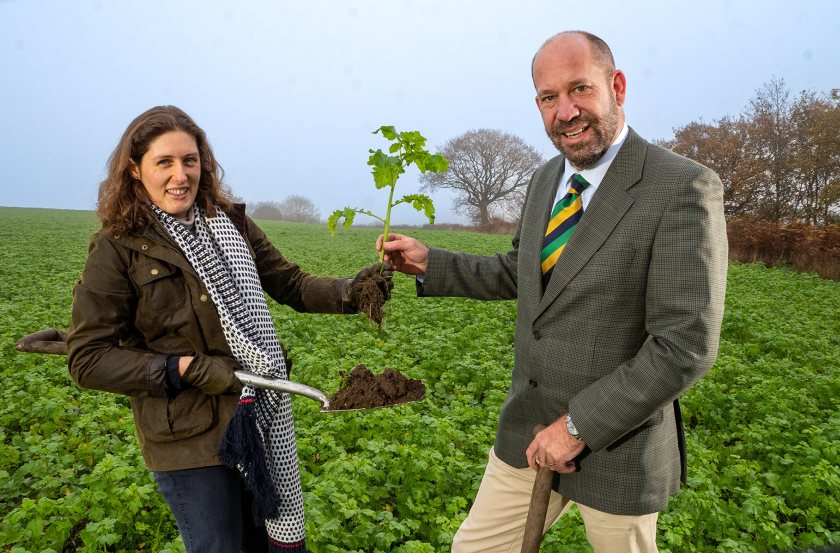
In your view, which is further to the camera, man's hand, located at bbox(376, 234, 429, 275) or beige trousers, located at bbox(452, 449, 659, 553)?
man's hand, located at bbox(376, 234, 429, 275)

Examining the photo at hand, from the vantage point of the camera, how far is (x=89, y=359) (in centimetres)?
212

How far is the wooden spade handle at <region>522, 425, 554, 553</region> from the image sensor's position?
2258mm

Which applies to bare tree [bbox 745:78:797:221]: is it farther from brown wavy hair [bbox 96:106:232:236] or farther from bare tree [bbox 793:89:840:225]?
brown wavy hair [bbox 96:106:232:236]

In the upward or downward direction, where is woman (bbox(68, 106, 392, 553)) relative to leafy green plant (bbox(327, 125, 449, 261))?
downward

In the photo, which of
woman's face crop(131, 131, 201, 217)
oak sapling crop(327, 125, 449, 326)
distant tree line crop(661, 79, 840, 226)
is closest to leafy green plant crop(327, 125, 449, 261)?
oak sapling crop(327, 125, 449, 326)

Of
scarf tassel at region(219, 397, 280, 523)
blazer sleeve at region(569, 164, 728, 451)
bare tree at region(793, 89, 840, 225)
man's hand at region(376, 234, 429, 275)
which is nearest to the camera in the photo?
blazer sleeve at region(569, 164, 728, 451)

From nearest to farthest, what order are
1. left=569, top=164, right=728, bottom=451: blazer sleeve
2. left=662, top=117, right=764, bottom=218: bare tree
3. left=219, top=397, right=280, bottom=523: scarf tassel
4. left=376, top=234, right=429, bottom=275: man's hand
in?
left=569, top=164, right=728, bottom=451: blazer sleeve < left=219, top=397, right=280, bottom=523: scarf tassel < left=376, top=234, right=429, bottom=275: man's hand < left=662, top=117, right=764, bottom=218: bare tree

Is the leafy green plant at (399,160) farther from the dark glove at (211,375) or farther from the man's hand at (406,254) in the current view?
the dark glove at (211,375)

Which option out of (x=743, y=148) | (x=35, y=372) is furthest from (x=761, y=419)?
(x=743, y=148)

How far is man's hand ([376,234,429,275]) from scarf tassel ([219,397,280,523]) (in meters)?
1.04

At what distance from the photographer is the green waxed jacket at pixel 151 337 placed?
2123 millimetres

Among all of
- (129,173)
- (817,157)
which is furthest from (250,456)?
(817,157)

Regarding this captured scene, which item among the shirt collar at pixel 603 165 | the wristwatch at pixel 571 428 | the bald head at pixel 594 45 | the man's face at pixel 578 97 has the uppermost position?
the bald head at pixel 594 45

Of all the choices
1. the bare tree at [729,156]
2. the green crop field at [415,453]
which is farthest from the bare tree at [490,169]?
the green crop field at [415,453]
